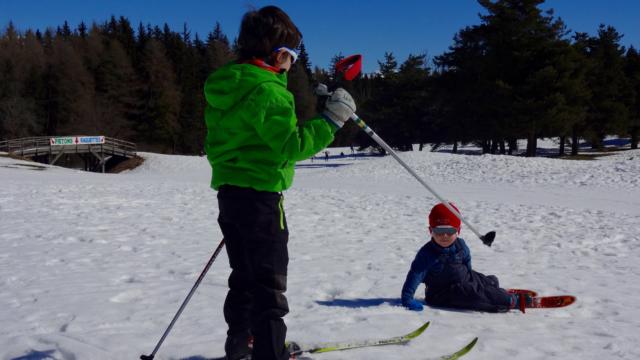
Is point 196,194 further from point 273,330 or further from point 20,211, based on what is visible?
point 273,330

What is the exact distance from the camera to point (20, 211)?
34.5ft

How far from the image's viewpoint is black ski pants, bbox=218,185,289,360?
2.59 meters

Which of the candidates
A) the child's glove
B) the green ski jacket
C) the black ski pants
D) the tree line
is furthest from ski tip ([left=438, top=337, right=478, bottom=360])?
the tree line

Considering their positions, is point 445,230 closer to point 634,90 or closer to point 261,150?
point 261,150

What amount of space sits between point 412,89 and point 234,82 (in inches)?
1746

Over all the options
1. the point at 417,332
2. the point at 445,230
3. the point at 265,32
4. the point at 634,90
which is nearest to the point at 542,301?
the point at 445,230

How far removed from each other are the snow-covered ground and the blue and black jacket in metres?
0.14

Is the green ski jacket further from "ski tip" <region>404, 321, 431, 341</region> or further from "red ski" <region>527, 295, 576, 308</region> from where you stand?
"red ski" <region>527, 295, 576, 308</region>

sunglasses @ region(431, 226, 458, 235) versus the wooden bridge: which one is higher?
the wooden bridge

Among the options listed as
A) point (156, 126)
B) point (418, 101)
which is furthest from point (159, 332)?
point (156, 126)

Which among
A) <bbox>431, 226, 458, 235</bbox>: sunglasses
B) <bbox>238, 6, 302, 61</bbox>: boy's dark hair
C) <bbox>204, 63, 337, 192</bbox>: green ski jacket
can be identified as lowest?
<bbox>431, 226, 458, 235</bbox>: sunglasses

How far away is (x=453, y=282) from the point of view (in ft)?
14.0

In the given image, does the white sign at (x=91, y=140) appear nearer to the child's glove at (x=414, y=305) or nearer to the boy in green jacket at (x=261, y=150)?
the child's glove at (x=414, y=305)

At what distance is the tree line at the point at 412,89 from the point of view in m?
31.6
